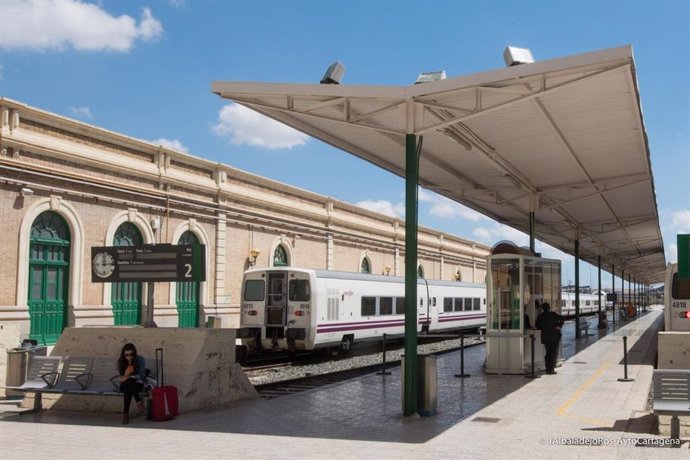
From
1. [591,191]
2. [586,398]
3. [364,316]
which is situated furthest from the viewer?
[364,316]

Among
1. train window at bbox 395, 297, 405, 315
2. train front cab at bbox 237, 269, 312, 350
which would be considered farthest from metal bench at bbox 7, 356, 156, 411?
train window at bbox 395, 297, 405, 315

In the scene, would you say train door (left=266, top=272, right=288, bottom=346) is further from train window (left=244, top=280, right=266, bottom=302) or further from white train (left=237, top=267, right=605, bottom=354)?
train window (left=244, top=280, right=266, bottom=302)

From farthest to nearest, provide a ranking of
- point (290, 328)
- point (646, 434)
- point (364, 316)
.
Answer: point (364, 316) < point (290, 328) < point (646, 434)

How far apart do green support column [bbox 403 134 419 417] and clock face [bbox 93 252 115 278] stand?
587 centimetres

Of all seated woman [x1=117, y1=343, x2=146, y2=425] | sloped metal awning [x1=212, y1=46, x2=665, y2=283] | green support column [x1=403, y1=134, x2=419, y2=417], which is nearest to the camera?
sloped metal awning [x1=212, y1=46, x2=665, y2=283]

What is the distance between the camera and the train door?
71.7ft

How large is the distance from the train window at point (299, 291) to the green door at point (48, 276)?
7.15m

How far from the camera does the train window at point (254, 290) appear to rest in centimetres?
2231

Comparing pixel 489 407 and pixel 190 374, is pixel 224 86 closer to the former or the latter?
pixel 190 374

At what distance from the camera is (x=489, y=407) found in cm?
1125

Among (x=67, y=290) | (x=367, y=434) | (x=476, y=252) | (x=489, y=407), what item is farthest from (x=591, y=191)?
(x=476, y=252)

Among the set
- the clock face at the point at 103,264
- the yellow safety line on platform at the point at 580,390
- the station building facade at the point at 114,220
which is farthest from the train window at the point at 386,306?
the clock face at the point at 103,264

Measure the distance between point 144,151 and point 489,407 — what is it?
57.5ft

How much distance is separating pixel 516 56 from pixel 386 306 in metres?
17.1
